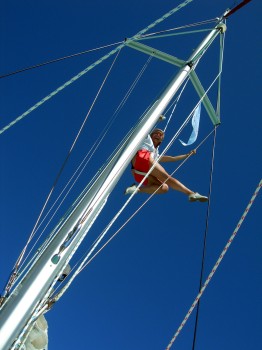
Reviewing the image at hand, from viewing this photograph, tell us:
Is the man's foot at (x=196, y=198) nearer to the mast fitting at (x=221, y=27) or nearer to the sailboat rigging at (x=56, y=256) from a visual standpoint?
the sailboat rigging at (x=56, y=256)

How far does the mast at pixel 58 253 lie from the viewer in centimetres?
266

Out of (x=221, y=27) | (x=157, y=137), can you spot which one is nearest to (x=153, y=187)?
(x=157, y=137)

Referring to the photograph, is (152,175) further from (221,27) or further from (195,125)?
(221,27)

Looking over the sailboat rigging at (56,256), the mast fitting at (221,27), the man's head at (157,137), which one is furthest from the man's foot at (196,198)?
the mast fitting at (221,27)

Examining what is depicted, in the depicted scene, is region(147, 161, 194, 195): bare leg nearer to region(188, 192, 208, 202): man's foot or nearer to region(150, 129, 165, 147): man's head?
region(188, 192, 208, 202): man's foot

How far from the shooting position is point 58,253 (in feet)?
10.2

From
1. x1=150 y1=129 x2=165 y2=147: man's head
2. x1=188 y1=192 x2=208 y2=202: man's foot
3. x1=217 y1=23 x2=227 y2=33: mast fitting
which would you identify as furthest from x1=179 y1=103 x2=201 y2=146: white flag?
x1=217 y1=23 x2=227 y2=33: mast fitting

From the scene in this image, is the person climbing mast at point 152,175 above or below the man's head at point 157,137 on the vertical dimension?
below

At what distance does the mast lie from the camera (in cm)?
266

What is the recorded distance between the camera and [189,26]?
22.4 ft

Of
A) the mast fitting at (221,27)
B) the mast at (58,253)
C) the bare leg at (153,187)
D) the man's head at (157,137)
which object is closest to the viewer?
the mast at (58,253)

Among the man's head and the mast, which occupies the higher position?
the man's head

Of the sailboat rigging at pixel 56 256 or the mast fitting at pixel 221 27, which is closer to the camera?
the sailboat rigging at pixel 56 256

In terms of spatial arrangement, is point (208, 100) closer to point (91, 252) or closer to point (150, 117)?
point (150, 117)
